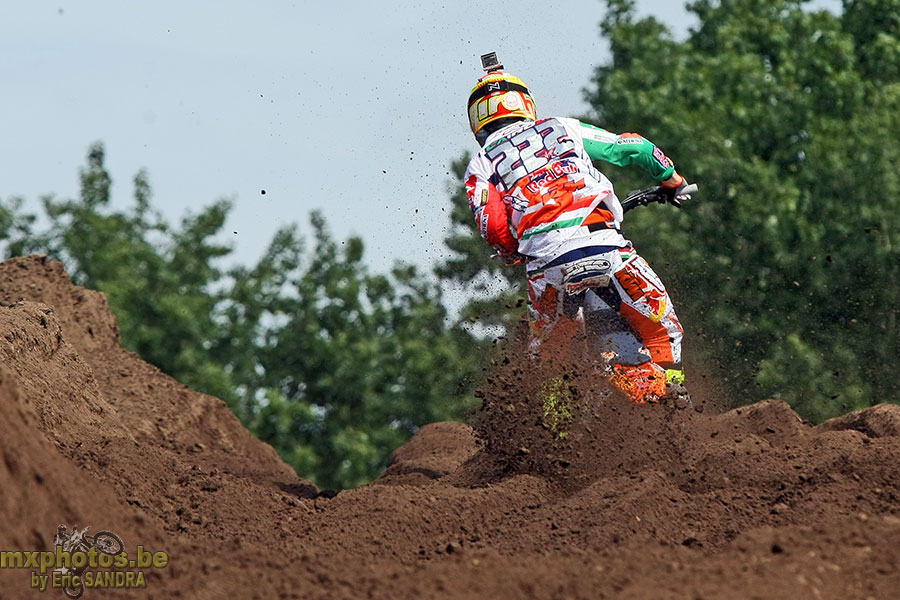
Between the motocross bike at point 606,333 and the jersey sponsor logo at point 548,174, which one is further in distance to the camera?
the motocross bike at point 606,333

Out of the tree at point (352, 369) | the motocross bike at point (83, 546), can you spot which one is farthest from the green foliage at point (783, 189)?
the motocross bike at point (83, 546)

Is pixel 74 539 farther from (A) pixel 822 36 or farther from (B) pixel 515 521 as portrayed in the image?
(A) pixel 822 36

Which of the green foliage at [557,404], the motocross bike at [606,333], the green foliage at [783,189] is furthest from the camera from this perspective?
the green foliage at [783,189]

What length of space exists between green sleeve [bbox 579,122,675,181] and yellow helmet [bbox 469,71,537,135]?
42 cm

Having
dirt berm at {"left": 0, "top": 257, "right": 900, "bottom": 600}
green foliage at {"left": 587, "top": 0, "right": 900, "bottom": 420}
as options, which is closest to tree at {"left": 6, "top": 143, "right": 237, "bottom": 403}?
green foliage at {"left": 587, "top": 0, "right": 900, "bottom": 420}

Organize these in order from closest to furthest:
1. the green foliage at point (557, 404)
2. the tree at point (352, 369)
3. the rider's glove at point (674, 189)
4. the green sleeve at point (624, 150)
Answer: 1. the green foliage at point (557, 404)
2. the green sleeve at point (624, 150)
3. the rider's glove at point (674, 189)
4. the tree at point (352, 369)

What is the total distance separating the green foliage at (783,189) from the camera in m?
19.5

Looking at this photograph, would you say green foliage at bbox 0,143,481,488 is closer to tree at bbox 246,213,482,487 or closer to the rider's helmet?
tree at bbox 246,213,482,487

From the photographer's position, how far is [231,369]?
30281 mm

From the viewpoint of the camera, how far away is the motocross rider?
26.6 ft

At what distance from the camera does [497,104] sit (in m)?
8.66

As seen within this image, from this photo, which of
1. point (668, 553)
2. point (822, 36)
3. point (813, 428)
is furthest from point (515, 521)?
point (822, 36)

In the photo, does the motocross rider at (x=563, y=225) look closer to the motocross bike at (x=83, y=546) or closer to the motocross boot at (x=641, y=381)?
the motocross boot at (x=641, y=381)

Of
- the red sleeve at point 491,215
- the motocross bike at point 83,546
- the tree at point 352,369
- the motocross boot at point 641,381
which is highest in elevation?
the tree at point 352,369
